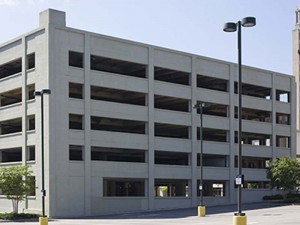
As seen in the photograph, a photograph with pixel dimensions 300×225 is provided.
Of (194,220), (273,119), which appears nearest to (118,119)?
(194,220)

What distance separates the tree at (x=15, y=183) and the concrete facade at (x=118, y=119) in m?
2.21

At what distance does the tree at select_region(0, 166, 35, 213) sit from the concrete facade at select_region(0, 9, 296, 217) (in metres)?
2.21

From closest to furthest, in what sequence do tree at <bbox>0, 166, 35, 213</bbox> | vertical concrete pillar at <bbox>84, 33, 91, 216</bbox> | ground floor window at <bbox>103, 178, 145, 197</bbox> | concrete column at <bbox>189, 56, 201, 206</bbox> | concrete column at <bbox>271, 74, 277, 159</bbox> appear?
tree at <bbox>0, 166, 35, 213</bbox>, vertical concrete pillar at <bbox>84, 33, 91, 216</bbox>, concrete column at <bbox>189, 56, 201, 206</bbox>, ground floor window at <bbox>103, 178, 145, 197</bbox>, concrete column at <bbox>271, 74, 277, 159</bbox>

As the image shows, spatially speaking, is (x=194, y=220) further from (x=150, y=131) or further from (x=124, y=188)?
(x=124, y=188)

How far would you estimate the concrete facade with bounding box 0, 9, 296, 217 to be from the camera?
51031 millimetres

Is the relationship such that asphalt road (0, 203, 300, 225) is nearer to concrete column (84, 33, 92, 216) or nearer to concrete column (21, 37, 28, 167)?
concrete column (84, 33, 92, 216)

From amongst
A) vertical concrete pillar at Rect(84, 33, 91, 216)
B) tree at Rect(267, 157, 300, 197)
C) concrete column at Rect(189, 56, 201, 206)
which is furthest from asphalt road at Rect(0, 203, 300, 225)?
tree at Rect(267, 157, 300, 197)

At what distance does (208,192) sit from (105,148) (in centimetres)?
2031

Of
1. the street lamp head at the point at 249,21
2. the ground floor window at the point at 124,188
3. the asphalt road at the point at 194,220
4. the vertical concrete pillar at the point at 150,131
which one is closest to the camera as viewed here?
the street lamp head at the point at 249,21

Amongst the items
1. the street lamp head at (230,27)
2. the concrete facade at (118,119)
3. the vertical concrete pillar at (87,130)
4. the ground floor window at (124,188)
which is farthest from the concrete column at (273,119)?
the street lamp head at (230,27)

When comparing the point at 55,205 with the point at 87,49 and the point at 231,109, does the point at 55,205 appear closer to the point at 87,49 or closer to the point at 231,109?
the point at 87,49

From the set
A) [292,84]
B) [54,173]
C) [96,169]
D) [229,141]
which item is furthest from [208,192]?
[54,173]

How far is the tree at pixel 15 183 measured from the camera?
156 feet

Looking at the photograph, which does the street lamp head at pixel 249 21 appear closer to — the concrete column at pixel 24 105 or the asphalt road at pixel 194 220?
the asphalt road at pixel 194 220
